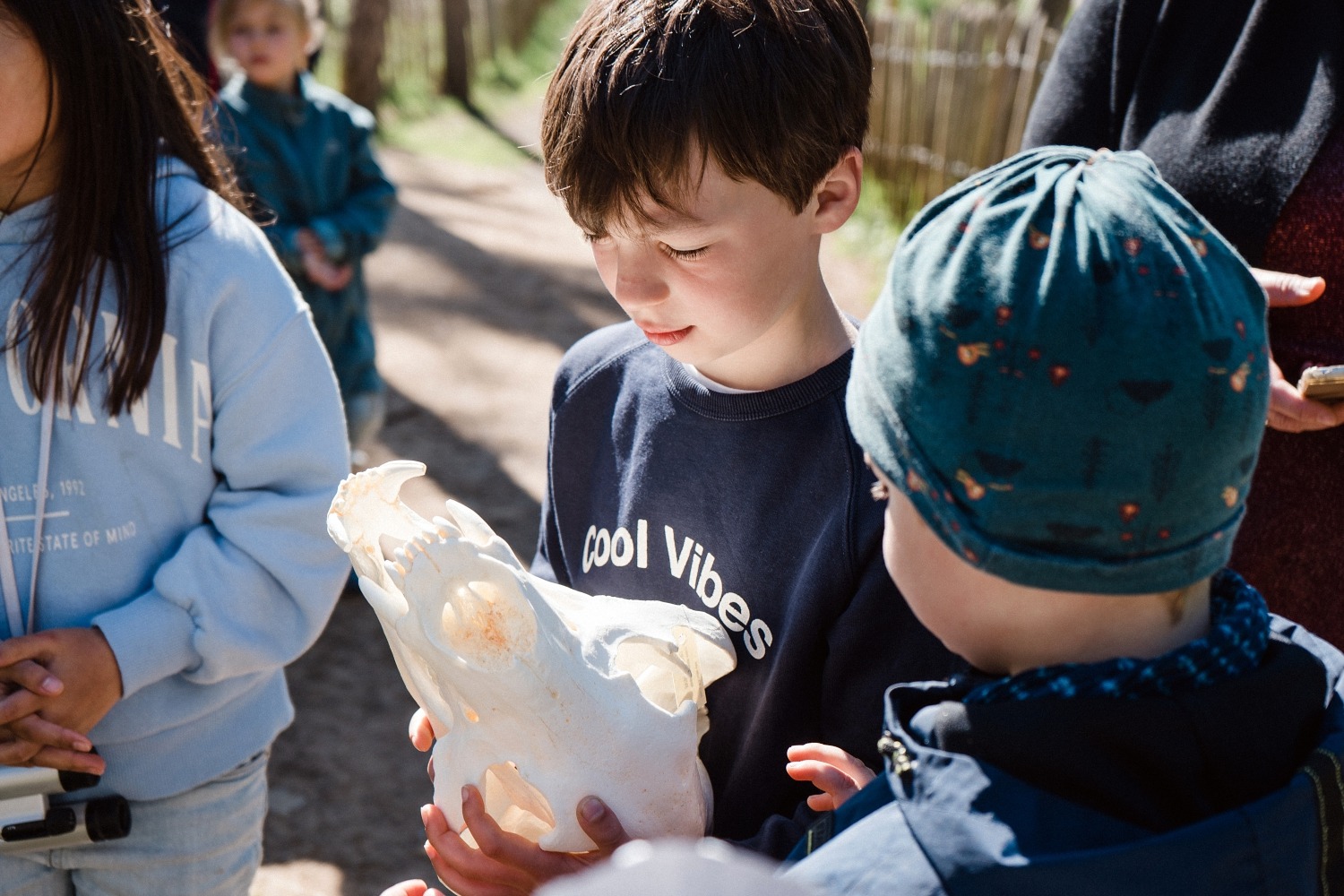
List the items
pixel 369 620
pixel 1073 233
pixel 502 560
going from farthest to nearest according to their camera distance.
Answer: pixel 369 620 → pixel 502 560 → pixel 1073 233

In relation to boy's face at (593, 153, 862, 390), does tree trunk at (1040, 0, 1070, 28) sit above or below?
below

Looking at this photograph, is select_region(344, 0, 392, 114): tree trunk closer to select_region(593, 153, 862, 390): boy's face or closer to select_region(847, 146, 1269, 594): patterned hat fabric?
select_region(593, 153, 862, 390): boy's face

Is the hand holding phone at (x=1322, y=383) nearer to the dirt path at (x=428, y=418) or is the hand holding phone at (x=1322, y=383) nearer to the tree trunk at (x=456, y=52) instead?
the dirt path at (x=428, y=418)

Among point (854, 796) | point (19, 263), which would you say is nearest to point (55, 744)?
point (19, 263)

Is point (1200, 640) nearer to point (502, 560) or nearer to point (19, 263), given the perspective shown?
point (502, 560)

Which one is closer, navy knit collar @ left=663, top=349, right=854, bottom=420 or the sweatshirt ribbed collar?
navy knit collar @ left=663, top=349, right=854, bottom=420

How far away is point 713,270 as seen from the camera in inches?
58.6

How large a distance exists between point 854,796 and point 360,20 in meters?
12.3

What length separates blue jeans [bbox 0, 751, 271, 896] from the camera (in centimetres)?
174

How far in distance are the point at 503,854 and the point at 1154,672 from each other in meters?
0.70

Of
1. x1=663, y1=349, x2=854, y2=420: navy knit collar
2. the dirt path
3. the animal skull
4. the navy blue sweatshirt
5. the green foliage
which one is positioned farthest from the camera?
the green foliage

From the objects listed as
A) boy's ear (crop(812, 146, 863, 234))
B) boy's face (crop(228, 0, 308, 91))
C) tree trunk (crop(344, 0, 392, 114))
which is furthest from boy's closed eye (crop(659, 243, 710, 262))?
tree trunk (crop(344, 0, 392, 114))

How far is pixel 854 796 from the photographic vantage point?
3.56 feet

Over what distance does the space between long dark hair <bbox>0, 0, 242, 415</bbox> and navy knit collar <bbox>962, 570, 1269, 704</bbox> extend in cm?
132
